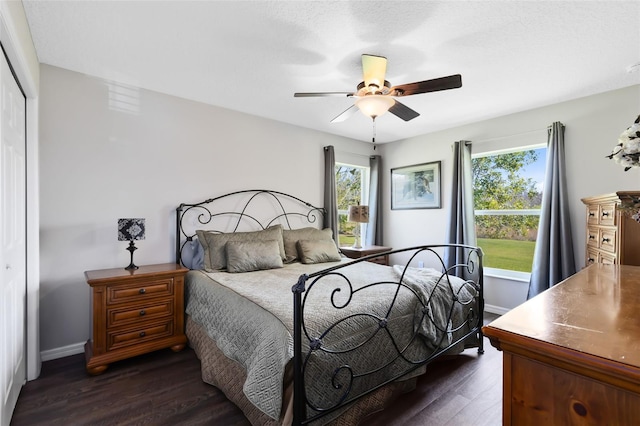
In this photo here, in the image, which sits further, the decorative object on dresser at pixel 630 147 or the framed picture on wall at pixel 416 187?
the framed picture on wall at pixel 416 187

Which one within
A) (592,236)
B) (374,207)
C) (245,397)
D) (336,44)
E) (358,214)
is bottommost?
(245,397)

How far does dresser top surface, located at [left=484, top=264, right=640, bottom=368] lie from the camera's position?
2.35 ft

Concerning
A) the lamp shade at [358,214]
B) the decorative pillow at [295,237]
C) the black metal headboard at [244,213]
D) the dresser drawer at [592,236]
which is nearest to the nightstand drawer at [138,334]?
the black metal headboard at [244,213]

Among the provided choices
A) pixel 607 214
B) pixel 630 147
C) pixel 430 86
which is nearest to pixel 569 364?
pixel 630 147

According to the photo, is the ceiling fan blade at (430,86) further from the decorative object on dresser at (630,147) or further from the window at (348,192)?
the window at (348,192)

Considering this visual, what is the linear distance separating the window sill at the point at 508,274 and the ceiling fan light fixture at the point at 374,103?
276 cm

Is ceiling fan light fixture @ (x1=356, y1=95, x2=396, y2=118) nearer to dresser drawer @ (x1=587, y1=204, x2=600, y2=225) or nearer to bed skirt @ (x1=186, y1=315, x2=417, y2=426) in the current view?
bed skirt @ (x1=186, y1=315, x2=417, y2=426)

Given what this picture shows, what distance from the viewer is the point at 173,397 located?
2.06 metres

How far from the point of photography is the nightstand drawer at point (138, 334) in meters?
2.41

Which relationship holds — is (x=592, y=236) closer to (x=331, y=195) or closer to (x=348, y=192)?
(x=331, y=195)

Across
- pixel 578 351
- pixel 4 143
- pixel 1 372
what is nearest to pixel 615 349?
pixel 578 351

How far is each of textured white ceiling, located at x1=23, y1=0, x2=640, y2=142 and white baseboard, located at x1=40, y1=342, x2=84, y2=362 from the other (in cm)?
243

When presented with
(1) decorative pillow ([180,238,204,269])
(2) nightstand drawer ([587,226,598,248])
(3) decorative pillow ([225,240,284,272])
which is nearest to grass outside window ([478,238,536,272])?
(2) nightstand drawer ([587,226,598,248])

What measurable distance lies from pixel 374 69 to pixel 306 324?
1872 mm
